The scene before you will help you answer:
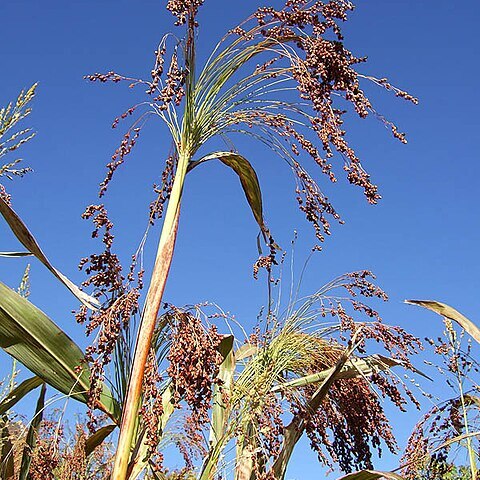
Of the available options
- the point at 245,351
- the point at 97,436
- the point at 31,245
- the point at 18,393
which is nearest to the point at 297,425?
the point at 245,351

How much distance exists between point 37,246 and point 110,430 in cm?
97

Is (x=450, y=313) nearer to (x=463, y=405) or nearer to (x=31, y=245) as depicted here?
(x=463, y=405)

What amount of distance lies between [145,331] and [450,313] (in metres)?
1.19

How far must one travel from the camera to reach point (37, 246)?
226cm

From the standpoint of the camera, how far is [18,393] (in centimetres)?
278

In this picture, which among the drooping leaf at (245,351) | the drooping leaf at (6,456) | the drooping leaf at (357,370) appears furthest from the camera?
the drooping leaf at (245,351)

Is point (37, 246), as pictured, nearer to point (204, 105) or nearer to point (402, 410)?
point (204, 105)

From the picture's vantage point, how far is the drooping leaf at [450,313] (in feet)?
8.42

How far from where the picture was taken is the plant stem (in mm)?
2045

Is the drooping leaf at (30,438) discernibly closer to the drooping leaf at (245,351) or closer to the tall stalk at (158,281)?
the tall stalk at (158,281)

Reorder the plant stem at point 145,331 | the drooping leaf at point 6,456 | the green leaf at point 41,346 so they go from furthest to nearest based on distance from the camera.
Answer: the drooping leaf at point 6,456
the green leaf at point 41,346
the plant stem at point 145,331

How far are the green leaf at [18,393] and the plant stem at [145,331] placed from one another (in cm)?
76

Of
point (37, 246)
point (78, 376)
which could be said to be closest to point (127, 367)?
point (78, 376)

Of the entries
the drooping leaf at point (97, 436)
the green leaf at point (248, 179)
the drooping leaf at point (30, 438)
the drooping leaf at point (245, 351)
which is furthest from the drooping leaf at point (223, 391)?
the drooping leaf at point (30, 438)
